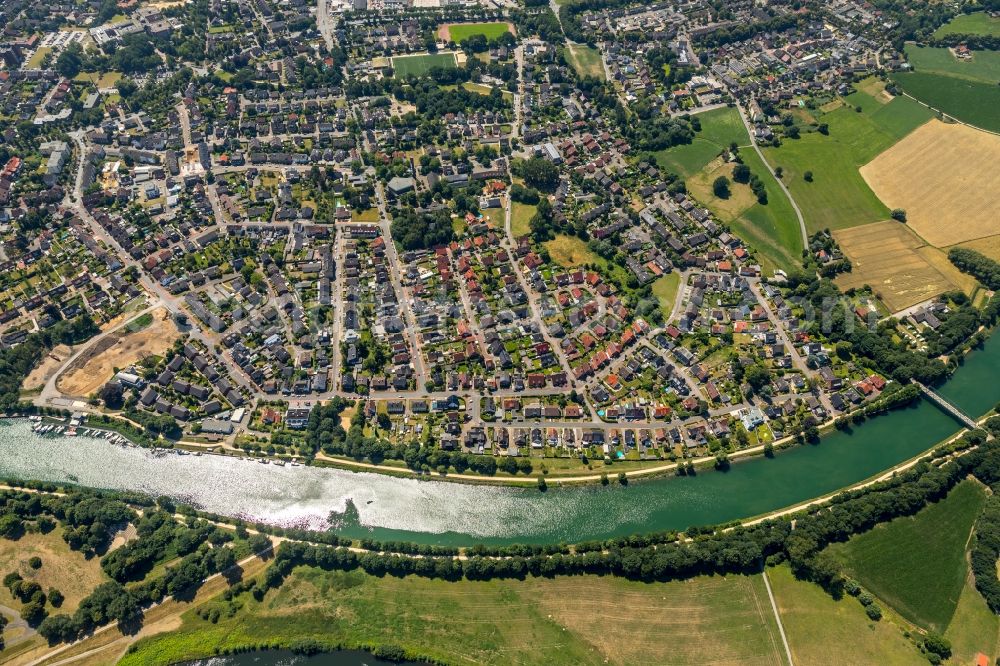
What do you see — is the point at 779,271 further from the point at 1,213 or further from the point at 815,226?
the point at 1,213

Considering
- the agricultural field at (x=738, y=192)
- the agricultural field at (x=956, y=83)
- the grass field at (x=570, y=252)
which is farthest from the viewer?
the agricultural field at (x=956, y=83)

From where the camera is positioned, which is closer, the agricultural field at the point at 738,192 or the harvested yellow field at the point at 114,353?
the harvested yellow field at the point at 114,353

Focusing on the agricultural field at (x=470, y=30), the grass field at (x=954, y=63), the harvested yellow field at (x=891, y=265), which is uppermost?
the agricultural field at (x=470, y=30)

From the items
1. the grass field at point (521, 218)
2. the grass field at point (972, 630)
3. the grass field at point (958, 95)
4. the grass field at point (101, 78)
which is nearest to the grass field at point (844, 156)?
the grass field at point (958, 95)

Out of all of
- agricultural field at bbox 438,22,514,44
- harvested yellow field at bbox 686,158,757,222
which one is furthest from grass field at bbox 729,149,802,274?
agricultural field at bbox 438,22,514,44

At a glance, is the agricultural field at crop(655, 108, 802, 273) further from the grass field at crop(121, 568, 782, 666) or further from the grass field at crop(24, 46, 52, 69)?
the grass field at crop(24, 46, 52, 69)

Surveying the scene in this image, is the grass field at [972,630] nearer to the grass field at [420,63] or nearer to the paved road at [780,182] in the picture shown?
the paved road at [780,182]
